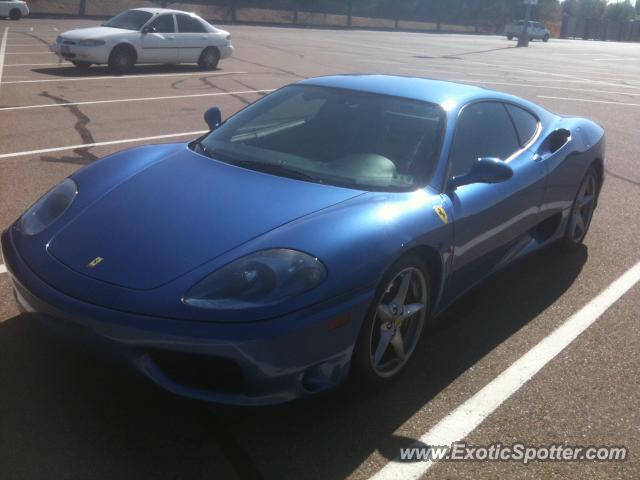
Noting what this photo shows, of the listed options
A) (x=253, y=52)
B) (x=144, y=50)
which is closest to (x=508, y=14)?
(x=253, y=52)

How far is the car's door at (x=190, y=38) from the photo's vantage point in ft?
57.2

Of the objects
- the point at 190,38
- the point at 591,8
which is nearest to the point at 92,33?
the point at 190,38

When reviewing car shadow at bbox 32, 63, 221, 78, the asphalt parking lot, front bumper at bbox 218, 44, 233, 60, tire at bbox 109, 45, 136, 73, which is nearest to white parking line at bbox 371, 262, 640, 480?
the asphalt parking lot

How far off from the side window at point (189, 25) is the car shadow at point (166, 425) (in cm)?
1464

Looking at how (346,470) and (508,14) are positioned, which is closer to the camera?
(346,470)

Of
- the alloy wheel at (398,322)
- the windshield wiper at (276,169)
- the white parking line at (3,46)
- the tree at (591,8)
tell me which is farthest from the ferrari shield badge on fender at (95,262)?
the tree at (591,8)

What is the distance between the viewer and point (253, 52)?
953 inches

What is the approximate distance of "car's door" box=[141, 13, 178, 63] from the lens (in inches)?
656

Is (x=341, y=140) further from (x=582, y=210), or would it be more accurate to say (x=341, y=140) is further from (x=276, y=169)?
(x=582, y=210)

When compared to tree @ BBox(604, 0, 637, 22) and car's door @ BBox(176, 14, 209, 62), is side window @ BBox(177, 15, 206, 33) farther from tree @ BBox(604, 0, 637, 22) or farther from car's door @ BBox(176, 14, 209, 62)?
tree @ BBox(604, 0, 637, 22)

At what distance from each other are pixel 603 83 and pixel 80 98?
15.1m

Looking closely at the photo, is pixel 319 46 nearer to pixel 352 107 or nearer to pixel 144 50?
pixel 144 50

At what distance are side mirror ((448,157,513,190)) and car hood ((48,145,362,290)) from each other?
0.64m

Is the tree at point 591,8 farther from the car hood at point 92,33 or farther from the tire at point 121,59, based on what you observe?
the tire at point 121,59
